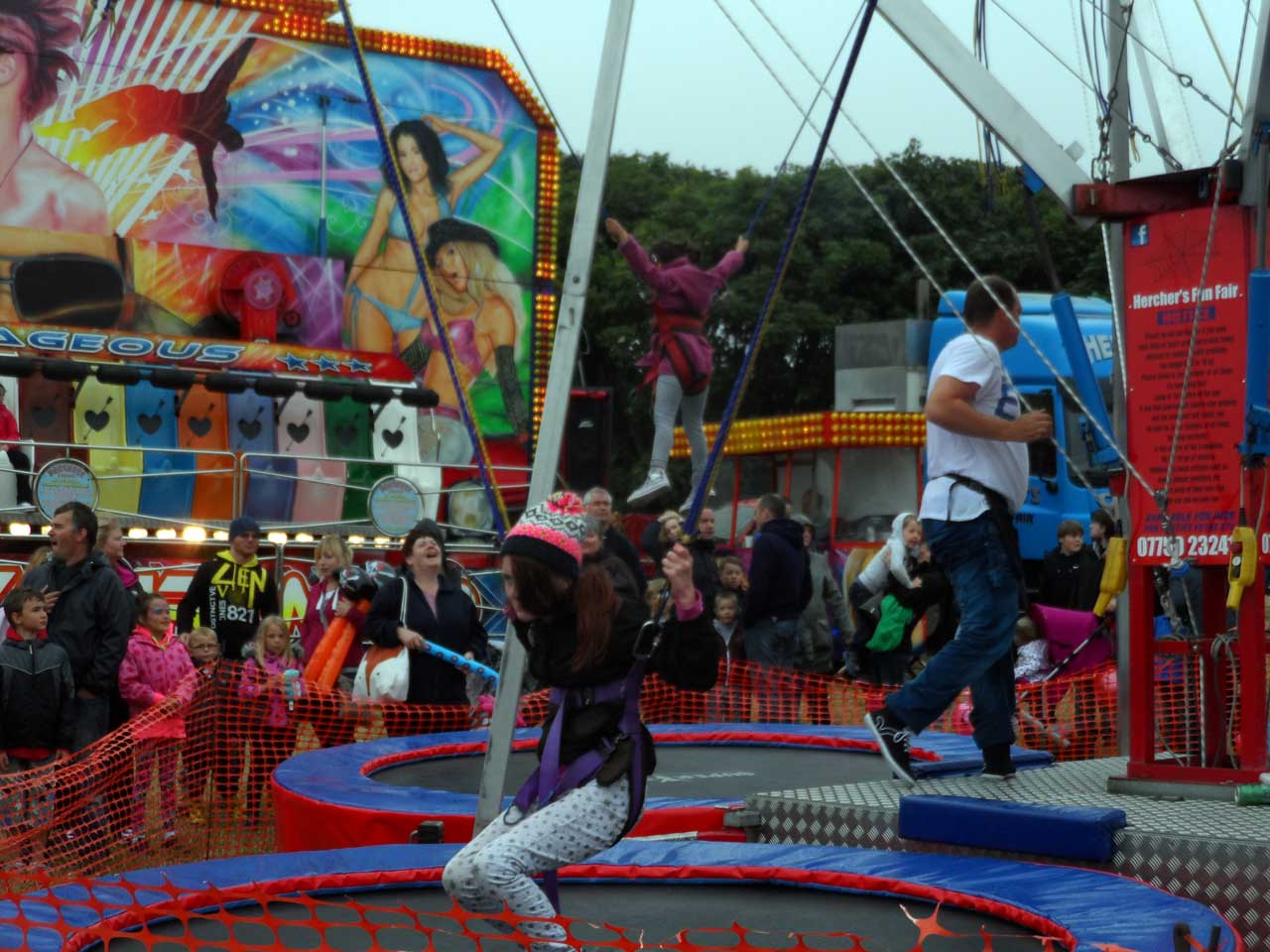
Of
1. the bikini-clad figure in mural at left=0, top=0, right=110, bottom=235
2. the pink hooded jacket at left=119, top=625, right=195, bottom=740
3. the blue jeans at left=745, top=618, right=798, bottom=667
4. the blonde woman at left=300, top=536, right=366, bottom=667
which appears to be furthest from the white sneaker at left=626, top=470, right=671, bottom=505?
the bikini-clad figure in mural at left=0, top=0, right=110, bottom=235

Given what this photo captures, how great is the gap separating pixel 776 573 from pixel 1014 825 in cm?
473

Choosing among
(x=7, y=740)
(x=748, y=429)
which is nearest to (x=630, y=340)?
(x=748, y=429)

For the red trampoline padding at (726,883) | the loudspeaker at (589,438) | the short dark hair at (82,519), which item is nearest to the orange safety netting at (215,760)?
the short dark hair at (82,519)

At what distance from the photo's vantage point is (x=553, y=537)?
11.1 ft

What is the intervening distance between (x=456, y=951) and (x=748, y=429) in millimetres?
11256

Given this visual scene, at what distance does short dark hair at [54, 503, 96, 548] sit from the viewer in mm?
6648

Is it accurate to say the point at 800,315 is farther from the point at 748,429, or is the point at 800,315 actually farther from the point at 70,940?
the point at 70,940

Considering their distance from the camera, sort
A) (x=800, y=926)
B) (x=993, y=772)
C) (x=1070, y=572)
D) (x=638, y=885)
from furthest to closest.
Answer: (x=1070, y=572), (x=993, y=772), (x=638, y=885), (x=800, y=926)

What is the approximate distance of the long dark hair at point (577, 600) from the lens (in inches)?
132

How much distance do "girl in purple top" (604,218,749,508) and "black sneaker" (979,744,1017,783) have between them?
2.68 meters

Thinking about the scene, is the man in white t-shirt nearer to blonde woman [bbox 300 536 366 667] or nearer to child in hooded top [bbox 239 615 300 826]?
child in hooded top [bbox 239 615 300 826]

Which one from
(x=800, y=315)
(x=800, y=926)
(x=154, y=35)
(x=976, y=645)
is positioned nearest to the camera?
(x=800, y=926)

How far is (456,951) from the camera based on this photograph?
3455 mm

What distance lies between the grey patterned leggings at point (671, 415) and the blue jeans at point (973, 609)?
296 centimetres
